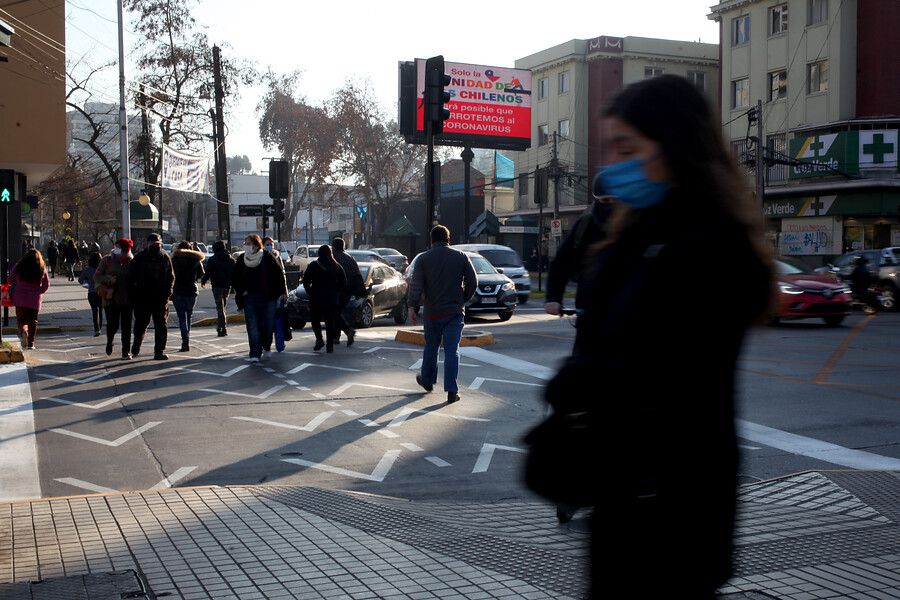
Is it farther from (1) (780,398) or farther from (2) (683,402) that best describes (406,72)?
(2) (683,402)

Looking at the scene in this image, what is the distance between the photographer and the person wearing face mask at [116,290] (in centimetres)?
1522

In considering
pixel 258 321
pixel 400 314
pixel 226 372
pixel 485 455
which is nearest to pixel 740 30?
pixel 400 314

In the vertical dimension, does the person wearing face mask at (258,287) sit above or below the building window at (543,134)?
below

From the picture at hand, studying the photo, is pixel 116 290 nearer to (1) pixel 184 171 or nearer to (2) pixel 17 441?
(2) pixel 17 441

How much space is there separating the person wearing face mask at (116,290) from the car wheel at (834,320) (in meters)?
13.9

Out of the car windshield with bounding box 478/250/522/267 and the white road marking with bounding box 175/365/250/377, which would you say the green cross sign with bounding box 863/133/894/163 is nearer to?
the car windshield with bounding box 478/250/522/267

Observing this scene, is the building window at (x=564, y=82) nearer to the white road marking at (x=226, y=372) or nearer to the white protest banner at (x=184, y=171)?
the white protest banner at (x=184, y=171)

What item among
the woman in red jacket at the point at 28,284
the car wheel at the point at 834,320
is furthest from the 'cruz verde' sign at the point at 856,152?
the woman in red jacket at the point at 28,284

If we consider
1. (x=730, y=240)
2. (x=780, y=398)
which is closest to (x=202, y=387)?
(x=780, y=398)

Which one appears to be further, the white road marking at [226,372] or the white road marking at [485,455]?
the white road marking at [226,372]

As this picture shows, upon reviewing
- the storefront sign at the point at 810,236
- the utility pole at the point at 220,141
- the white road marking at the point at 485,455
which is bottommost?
the white road marking at the point at 485,455

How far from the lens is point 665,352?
88.7 inches

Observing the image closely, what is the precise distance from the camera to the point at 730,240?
2.31 m

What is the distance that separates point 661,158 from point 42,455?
7124 mm
